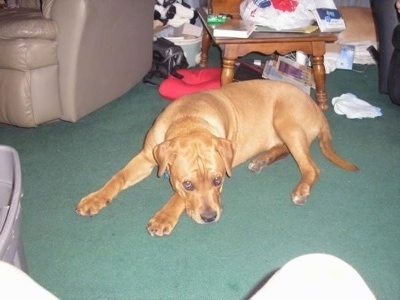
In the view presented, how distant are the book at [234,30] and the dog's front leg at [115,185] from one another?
1517 mm

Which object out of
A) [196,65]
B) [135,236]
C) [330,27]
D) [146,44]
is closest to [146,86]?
[146,44]

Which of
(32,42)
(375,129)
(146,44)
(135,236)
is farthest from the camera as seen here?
(146,44)

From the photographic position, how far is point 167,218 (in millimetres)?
2250

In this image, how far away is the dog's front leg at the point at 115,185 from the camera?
2334 mm

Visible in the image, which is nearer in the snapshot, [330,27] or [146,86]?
[330,27]

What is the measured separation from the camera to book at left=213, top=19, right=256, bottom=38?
11.3 ft

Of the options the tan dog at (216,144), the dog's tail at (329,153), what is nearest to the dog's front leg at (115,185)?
the tan dog at (216,144)

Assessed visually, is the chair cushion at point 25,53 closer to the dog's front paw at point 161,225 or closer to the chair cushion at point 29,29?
the chair cushion at point 29,29

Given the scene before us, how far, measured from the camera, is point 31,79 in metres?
2.98

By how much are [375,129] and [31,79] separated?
3022 mm

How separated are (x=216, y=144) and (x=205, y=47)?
2.83 m

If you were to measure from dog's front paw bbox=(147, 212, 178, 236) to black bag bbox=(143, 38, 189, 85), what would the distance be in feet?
7.83

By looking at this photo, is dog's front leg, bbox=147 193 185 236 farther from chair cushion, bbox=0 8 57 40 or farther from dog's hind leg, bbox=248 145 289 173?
A: chair cushion, bbox=0 8 57 40

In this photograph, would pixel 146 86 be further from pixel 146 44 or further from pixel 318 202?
pixel 318 202
